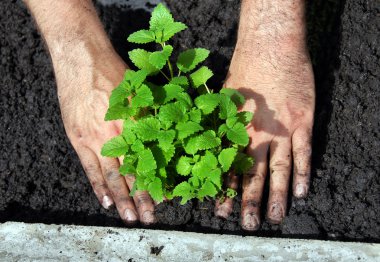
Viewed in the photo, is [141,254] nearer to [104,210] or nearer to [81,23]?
[104,210]

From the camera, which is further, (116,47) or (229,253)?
(116,47)

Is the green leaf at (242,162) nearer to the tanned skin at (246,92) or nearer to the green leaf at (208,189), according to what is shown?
the tanned skin at (246,92)

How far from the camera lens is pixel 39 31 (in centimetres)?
315

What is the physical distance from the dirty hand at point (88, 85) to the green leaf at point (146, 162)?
48 cm

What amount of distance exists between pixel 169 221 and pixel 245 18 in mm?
1124

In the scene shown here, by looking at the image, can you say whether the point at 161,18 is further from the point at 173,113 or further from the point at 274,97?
the point at 274,97

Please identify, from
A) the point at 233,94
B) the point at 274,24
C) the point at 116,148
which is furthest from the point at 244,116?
the point at 274,24

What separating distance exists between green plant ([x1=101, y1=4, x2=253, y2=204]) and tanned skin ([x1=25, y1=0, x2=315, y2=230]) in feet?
1.03

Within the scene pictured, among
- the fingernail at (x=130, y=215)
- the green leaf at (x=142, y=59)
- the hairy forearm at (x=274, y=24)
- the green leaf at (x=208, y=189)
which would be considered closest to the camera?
the green leaf at (x=208, y=189)

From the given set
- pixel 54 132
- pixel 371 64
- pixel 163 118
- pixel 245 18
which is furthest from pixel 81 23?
pixel 371 64

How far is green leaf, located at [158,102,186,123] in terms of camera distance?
2.09 m

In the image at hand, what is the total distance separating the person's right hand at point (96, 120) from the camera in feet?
8.65

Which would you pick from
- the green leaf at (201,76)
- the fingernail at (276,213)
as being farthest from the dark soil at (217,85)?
the green leaf at (201,76)

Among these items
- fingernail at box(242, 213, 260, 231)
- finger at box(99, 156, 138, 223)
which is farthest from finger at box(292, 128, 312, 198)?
finger at box(99, 156, 138, 223)
